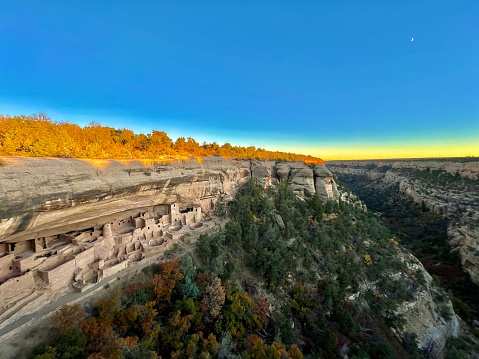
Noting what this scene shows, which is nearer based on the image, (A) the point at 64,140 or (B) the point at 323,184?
(A) the point at 64,140

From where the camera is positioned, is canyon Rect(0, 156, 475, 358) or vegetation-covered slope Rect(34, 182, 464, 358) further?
vegetation-covered slope Rect(34, 182, 464, 358)

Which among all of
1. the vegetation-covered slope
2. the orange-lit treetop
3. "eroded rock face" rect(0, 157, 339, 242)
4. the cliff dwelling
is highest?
the orange-lit treetop

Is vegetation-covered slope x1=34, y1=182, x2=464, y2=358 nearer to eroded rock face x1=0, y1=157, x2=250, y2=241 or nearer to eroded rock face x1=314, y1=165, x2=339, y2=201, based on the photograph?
eroded rock face x1=0, y1=157, x2=250, y2=241

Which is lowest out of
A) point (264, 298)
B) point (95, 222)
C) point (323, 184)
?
point (264, 298)

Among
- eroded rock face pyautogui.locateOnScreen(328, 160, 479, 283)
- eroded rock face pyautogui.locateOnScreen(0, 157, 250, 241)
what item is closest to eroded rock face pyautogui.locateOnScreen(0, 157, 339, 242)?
eroded rock face pyautogui.locateOnScreen(0, 157, 250, 241)

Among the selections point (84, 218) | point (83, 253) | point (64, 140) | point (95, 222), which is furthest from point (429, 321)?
point (64, 140)

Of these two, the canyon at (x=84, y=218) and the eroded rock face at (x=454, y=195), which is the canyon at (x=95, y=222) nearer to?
the canyon at (x=84, y=218)

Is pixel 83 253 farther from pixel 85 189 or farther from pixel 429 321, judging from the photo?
pixel 429 321

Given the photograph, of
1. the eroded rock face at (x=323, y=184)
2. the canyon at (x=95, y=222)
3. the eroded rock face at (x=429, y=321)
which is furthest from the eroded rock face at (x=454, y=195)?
the eroded rock face at (x=323, y=184)

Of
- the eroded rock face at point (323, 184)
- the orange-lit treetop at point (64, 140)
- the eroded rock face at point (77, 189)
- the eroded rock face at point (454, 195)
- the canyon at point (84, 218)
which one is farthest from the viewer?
the eroded rock face at point (323, 184)
